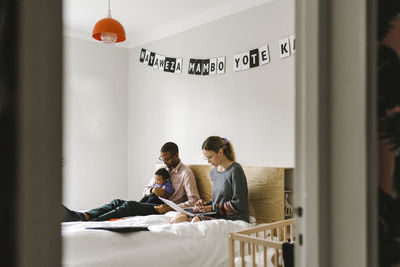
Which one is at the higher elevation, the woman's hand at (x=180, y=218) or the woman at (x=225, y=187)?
the woman at (x=225, y=187)

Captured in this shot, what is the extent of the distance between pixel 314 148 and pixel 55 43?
27.4 inches

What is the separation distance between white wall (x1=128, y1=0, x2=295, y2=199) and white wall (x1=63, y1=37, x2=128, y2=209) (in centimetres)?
14

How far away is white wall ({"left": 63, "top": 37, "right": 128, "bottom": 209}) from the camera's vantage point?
425 centimetres

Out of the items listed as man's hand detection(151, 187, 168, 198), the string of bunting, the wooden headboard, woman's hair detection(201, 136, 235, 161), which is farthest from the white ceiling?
man's hand detection(151, 187, 168, 198)

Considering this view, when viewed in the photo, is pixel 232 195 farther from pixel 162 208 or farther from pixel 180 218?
pixel 162 208

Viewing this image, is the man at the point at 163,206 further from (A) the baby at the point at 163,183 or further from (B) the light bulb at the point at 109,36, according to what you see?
(B) the light bulb at the point at 109,36

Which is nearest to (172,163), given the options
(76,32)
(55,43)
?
(76,32)

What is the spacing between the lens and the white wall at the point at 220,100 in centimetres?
309

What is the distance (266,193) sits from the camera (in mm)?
2961

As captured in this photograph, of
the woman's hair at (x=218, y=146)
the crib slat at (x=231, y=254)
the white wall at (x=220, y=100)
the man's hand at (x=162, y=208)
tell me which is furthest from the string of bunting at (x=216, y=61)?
the crib slat at (x=231, y=254)

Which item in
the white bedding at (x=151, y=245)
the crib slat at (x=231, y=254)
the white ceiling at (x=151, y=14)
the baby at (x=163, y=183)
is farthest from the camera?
the white ceiling at (x=151, y=14)

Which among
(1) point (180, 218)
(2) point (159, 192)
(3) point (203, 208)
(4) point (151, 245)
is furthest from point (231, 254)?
(2) point (159, 192)

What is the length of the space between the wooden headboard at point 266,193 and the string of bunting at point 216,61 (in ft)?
3.06

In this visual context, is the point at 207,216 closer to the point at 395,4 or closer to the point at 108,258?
the point at 108,258
